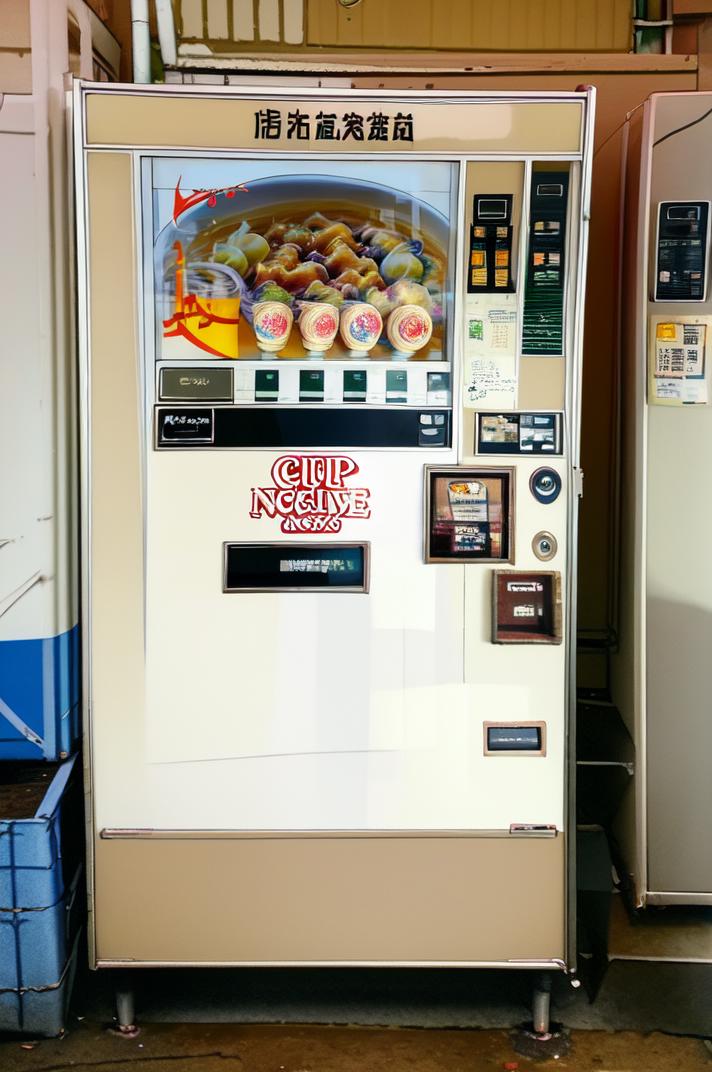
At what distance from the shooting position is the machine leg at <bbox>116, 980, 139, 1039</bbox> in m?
2.23

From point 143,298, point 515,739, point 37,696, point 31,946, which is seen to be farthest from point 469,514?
point 31,946

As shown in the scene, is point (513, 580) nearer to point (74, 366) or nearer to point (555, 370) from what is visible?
point (555, 370)

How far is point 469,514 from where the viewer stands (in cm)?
212

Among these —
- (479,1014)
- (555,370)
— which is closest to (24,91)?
(555,370)

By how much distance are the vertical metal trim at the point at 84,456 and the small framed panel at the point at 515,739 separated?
0.96m

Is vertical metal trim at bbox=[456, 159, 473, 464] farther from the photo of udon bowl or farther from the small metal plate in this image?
the small metal plate

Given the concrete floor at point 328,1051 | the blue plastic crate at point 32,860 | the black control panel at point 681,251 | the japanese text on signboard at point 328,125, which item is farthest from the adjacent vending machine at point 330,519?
the black control panel at point 681,251

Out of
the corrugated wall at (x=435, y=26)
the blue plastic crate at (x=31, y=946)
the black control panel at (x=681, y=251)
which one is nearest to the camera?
the blue plastic crate at (x=31, y=946)

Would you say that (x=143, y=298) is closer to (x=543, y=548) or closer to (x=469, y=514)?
(x=469, y=514)

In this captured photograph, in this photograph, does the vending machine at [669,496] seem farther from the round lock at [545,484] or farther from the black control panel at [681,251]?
the round lock at [545,484]

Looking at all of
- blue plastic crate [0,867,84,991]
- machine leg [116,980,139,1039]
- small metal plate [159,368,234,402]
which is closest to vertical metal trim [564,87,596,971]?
small metal plate [159,368,234,402]

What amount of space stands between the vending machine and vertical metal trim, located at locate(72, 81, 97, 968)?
145cm

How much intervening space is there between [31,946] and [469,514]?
1.46 meters

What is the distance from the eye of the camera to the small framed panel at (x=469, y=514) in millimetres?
2113
